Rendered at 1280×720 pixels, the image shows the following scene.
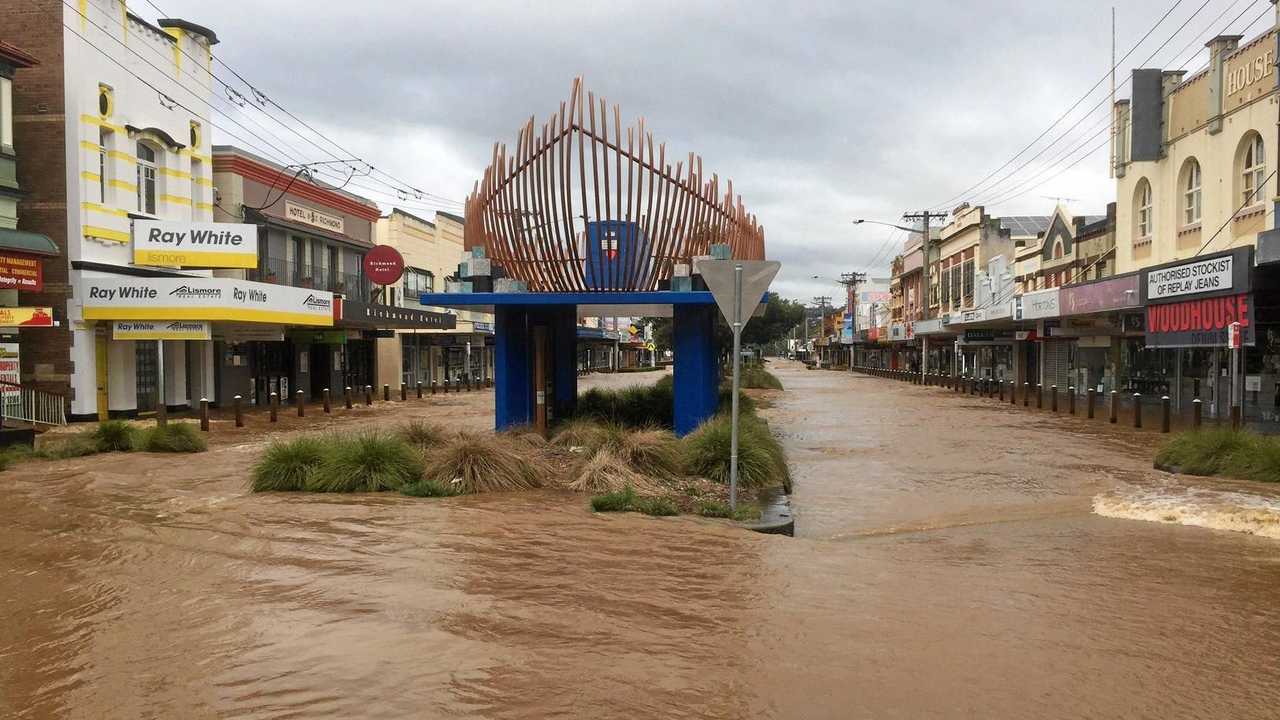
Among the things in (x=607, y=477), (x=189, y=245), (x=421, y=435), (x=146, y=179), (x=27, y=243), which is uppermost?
(x=146, y=179)

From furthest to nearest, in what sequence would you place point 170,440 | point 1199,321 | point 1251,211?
point 1251,211, point 1199,321, point 170,440

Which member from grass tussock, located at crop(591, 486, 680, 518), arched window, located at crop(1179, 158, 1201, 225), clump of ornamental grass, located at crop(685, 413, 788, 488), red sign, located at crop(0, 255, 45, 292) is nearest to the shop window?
red sign, located at crop(0, 255, 45, 292)

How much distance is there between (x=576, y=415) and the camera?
17.8 m

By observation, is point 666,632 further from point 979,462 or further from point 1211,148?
point 1211,148

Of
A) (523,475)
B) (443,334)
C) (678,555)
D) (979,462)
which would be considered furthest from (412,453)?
(443,334)

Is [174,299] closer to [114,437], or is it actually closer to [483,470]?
[114,437]

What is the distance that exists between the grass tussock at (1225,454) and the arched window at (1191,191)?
1286 centimetres

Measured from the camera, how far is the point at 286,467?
11383 mm

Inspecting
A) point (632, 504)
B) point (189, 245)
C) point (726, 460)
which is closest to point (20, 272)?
point (189, 245)

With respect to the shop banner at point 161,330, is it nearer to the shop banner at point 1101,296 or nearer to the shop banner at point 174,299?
the shop banner at point 174,299

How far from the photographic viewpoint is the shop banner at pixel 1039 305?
30.1 metres

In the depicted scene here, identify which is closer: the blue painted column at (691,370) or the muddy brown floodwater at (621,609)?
the muddy brown floodwater at (621,609)

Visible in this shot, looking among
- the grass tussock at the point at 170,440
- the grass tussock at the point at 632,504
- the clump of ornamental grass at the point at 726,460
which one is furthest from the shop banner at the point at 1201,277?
the grass tussock at the point at 170,440

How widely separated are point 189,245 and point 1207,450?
23.3m
